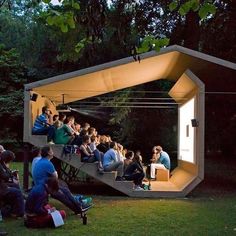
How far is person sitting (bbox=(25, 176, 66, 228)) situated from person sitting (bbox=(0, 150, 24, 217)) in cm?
94

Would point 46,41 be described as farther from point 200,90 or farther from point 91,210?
point 91,210

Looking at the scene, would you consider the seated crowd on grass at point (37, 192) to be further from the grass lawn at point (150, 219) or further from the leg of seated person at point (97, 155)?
the leg of seated person at point (97, 155)

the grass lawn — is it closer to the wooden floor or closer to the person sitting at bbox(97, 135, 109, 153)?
the wooden floor

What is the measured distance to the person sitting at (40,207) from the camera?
341 inches

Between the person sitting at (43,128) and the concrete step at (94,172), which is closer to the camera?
the concrete step at (94,172)

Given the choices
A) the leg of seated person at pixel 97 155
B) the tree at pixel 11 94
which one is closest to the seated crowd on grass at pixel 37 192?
the leg of seated person at pixel 97 155

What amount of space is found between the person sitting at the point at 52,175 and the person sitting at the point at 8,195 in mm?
427

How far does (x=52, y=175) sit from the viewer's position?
31.7ft

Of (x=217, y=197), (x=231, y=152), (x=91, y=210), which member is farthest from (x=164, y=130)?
(x=91, y=210)

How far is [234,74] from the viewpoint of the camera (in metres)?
16.1

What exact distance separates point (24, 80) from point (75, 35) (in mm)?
12452

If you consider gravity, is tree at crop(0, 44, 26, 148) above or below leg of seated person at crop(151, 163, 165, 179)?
above

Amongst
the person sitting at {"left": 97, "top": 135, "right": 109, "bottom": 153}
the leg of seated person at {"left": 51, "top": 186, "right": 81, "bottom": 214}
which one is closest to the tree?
Answer: the person sitting at {"left": 97, "top": 135, "right": 109, "bottom": 153}

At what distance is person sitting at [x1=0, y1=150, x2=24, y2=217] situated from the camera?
31.7 feet
